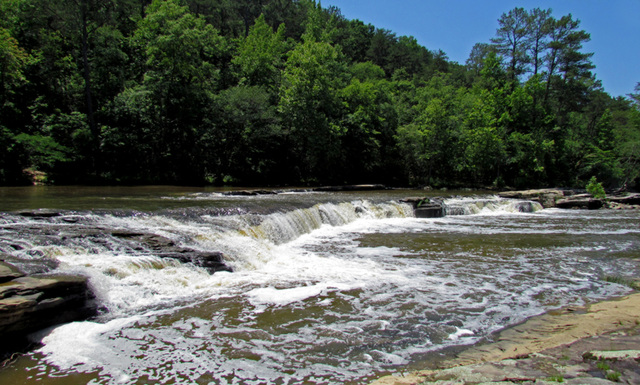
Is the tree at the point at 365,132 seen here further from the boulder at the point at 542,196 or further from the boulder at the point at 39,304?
the boulder at the point at 39,304

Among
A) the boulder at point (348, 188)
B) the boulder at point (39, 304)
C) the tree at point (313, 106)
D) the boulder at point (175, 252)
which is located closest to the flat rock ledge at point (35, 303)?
the boulder at point (39, 304)

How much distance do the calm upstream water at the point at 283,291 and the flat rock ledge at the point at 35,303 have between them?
19cm

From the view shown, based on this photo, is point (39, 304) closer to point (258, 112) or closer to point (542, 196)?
point (258, 112)

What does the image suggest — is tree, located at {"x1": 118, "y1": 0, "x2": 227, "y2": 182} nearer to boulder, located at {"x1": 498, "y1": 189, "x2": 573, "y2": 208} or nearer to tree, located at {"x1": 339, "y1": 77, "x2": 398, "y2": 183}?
tree, located at {"x1": 339, "y1": 77, "x2": 398, "y2": 183}

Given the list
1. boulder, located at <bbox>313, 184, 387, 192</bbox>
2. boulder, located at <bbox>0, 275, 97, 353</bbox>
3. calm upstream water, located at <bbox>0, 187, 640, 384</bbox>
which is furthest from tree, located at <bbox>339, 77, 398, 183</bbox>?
boulder, located at <bbox>0, 275, 97, 353</bbox>

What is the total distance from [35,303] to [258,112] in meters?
25.0

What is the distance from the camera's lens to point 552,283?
7414 mm

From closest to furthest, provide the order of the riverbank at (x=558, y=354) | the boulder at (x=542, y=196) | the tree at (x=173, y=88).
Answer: the riverbank at (x=558, y=354)
the boulder at (x=542, y=196)
the tree at (x=173, y=88)

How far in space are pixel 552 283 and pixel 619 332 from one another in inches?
121

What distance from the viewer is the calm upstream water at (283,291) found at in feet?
14.1

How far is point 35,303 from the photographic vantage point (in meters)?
4.91

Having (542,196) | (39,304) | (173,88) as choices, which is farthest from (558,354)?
(173,88)

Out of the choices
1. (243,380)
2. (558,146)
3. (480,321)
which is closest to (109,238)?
(243,380)

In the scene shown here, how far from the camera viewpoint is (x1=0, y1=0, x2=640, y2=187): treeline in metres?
25.2
